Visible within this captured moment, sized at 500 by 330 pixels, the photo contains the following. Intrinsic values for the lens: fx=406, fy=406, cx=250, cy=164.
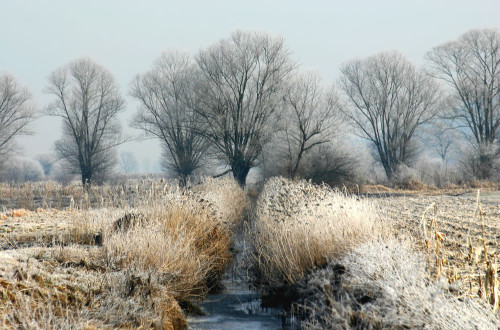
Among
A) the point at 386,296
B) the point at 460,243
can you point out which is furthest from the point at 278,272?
the point at 460,243

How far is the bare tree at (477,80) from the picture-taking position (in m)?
30.6

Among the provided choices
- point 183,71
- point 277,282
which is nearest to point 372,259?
point 277,282

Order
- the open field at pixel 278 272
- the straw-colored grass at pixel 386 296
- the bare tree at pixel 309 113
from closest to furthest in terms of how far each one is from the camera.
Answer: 1. the straw-colored grass at pixel 386 296
2. the open field at pixel 278 272
3. the bare tree at pixel 309 113

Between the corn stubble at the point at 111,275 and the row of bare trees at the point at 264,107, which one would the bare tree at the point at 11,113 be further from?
the corn stubble at the point at 111,275

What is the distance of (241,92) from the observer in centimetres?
2755

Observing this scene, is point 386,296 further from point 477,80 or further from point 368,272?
point 477,80

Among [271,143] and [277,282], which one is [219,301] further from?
[271,143]

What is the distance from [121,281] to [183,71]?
30.7m

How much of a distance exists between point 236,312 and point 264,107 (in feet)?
74.7

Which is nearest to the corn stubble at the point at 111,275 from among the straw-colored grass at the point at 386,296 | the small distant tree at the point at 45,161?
the straw-colored grass at the point at 386,296

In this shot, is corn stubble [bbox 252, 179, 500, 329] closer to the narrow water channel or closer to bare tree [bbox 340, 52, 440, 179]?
the narrow water channel

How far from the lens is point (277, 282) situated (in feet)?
19.7

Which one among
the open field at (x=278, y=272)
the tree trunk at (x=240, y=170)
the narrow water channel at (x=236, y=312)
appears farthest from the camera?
the tree trunk at (x=240, y=170)

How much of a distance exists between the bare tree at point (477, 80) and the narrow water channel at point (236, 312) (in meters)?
28.4
